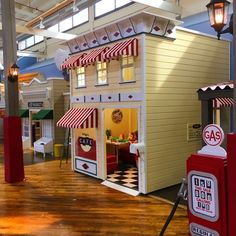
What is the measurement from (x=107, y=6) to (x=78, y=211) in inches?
313

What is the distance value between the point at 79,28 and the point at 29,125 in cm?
A: 487

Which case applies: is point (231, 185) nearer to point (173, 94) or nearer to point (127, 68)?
point (173, 94)

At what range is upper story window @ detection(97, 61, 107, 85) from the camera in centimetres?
730

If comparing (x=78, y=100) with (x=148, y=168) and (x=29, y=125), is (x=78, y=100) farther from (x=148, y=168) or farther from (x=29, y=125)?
(x=29, y=125)

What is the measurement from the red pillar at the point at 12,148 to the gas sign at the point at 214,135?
561 centimetres

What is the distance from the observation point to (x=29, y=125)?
43.9 ft

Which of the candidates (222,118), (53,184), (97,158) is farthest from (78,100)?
(222,118)

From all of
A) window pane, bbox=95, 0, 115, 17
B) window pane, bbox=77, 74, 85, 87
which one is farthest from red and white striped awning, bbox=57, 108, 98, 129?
window pane, bbox=95, 0, 115, 17

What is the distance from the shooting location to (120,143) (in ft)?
27.4

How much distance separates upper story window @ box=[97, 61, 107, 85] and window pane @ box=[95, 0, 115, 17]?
13.1ft

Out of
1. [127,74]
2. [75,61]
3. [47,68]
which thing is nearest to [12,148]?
[75,61]

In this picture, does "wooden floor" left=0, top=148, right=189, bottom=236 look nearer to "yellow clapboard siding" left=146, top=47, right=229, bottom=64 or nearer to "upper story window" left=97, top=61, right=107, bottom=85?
"upper story window" left=97, top=61, right=107, bottom=85

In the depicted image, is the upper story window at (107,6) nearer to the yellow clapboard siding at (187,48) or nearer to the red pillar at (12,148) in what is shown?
the yellow clapboard siding at (187,48)

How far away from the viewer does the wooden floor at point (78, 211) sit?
459 cm
